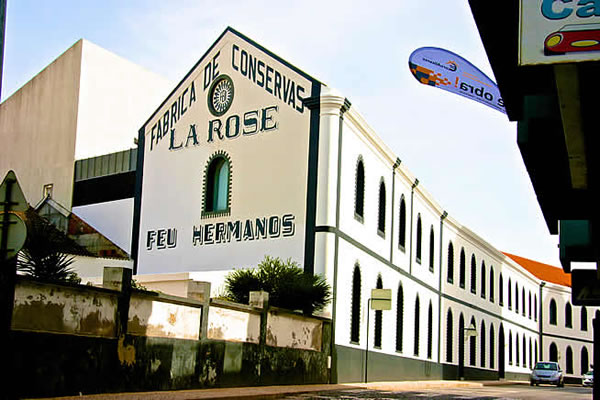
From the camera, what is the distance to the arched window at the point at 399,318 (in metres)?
31.1

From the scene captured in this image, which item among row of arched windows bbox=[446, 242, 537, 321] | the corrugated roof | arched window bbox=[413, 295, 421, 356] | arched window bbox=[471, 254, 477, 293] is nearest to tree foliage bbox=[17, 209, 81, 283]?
arched window bbox=[413, 295, 421, 356]

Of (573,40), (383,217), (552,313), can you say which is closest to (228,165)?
(383,217)

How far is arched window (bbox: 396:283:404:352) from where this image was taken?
102 feet

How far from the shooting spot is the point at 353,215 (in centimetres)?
2586

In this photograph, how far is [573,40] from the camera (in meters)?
5.70

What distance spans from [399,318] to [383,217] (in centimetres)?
443

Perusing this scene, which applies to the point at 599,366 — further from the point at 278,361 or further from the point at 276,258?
the point at 276,258

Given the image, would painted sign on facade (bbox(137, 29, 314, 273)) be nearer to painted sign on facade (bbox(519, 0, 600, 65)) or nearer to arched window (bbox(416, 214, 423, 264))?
arched window (bbox(416, 214, 423, 264))

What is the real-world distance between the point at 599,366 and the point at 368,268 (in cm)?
1657

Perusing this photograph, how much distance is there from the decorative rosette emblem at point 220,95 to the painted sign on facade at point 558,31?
2176 centimetres

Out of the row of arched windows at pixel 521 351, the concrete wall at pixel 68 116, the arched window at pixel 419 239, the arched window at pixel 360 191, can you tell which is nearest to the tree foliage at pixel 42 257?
the arched window at pixel 360 191

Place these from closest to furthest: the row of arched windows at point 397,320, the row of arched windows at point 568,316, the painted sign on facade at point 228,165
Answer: the painted sign on facade at point 228,165
the row of arched windows at point 397,320
the row of arched windows at point 568,316

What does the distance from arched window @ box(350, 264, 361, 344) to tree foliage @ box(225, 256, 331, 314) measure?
11.6ft

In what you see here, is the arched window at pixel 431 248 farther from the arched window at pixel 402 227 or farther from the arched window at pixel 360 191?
the arched window at pixel 360 191
